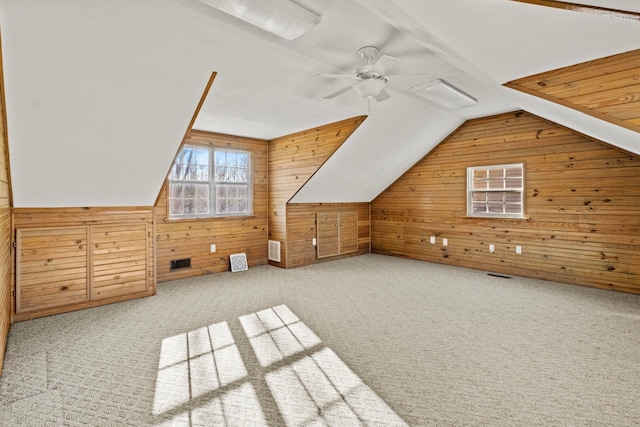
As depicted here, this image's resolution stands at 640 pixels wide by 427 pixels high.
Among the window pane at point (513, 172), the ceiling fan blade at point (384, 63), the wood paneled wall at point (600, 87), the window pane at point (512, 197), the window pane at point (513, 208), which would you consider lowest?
the window pane at point (513, 208)

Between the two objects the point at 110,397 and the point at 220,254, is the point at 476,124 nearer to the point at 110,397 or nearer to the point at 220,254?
the point at 220,254

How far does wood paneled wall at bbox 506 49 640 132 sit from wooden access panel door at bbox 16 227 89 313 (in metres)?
4.52

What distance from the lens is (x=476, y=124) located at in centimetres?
539

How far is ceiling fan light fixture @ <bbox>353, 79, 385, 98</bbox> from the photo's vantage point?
274cm

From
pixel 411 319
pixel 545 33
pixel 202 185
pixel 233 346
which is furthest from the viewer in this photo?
pixel 202 185

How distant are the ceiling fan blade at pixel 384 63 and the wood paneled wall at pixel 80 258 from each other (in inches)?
126

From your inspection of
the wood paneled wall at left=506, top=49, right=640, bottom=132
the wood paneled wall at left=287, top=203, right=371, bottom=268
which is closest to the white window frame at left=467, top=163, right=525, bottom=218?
the wood paneled wall at left=287, top=203, right=371, bottom=268

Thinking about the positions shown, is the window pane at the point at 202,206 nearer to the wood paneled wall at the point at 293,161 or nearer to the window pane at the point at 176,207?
the window pane at the point at 176,207

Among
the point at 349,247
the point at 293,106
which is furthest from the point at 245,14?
the point at 349,247

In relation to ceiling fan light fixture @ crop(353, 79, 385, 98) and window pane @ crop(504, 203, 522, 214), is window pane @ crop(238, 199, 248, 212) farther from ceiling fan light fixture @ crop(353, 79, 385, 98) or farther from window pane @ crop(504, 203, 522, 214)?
window pane @ crop(504, 203, 522, 214)

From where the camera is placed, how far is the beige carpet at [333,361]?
186 centimetres

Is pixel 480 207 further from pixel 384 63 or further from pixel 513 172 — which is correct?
pixel 384 63

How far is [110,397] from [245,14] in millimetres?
2459

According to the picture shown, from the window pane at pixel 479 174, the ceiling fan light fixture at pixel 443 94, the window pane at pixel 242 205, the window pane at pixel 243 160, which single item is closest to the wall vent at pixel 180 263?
the window pane at pixel 242 205
